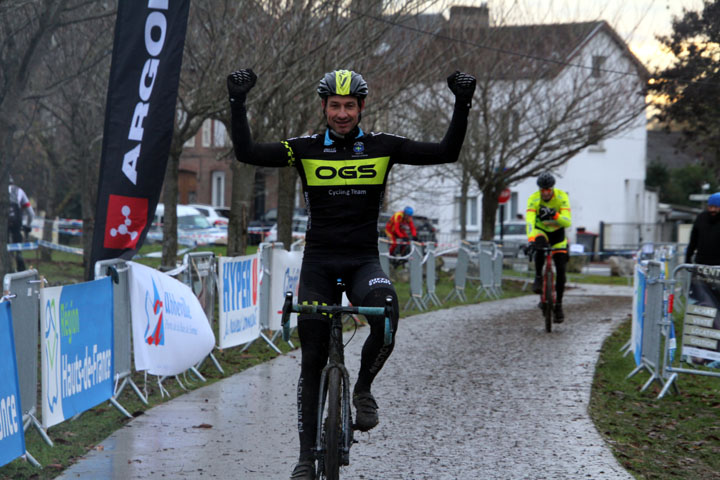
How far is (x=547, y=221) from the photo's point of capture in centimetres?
1345

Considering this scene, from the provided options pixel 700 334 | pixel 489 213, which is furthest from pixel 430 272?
pixel 489 213

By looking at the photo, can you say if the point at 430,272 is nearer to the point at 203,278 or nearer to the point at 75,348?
the point at 203,278

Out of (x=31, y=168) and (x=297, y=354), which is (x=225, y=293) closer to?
(x=297, y=354)

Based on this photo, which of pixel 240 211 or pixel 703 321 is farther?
pixel 240 211

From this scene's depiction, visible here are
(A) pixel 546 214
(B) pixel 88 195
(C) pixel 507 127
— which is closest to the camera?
(A) pixel 546 214

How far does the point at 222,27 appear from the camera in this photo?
14.2 metres

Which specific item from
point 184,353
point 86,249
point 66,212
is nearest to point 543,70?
point 86,249

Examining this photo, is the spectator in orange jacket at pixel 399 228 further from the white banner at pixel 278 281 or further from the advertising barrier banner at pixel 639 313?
the advertising barrier banner at pixel 639 313

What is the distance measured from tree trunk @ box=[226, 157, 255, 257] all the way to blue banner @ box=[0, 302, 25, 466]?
38.3 feet

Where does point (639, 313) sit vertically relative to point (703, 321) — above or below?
below

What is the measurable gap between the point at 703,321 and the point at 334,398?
17.5ft

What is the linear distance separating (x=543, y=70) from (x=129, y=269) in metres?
20.6

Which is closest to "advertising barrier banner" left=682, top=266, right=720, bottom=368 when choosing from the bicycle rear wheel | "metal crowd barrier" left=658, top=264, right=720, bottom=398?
"metal crowd barrier" left=658, top=264, right=720, bottom=398

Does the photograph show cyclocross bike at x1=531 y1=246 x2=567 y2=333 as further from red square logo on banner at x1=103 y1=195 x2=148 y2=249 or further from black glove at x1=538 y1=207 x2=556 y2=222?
red square logo on banner at x1=103 y1=195 x2=148 y2=249
